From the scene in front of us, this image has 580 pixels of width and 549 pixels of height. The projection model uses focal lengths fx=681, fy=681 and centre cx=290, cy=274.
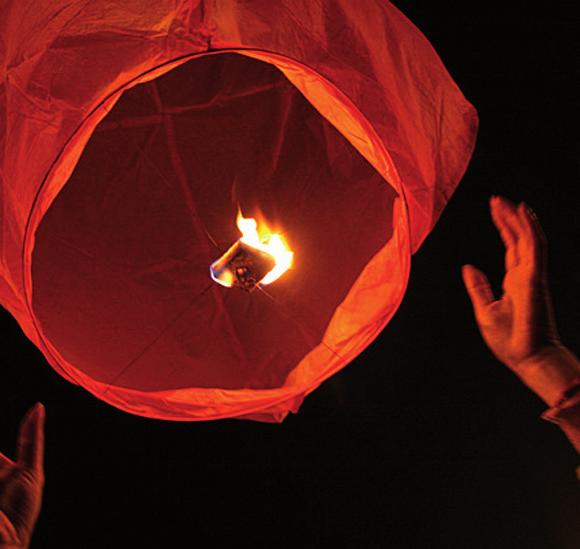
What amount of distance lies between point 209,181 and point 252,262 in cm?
31

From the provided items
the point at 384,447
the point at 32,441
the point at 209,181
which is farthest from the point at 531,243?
the point at 384,447

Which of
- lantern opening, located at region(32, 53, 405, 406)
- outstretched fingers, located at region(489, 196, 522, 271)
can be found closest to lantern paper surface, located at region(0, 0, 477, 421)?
lantern opening, located at region(32, 53, 405, 406)

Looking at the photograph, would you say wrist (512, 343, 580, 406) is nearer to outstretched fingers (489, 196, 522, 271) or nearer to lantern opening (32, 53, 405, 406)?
outstretched fingers (489, 196, 522, 271)

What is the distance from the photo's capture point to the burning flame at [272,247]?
115 centimetres

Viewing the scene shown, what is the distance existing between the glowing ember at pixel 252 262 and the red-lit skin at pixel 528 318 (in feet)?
1.21

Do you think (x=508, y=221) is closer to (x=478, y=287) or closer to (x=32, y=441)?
(x=478, y=287)

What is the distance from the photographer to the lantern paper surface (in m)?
0.88

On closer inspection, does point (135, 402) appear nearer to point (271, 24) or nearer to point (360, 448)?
point (271, 24)

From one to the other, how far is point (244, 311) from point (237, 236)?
0.54 ft

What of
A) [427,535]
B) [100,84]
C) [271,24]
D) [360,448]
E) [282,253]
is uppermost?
[271,24]

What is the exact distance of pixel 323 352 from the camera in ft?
3.64

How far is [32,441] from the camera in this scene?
1.26 meters

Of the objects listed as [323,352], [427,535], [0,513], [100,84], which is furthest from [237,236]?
[427,535]

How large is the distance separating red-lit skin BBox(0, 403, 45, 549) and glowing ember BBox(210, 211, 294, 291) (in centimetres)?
44
